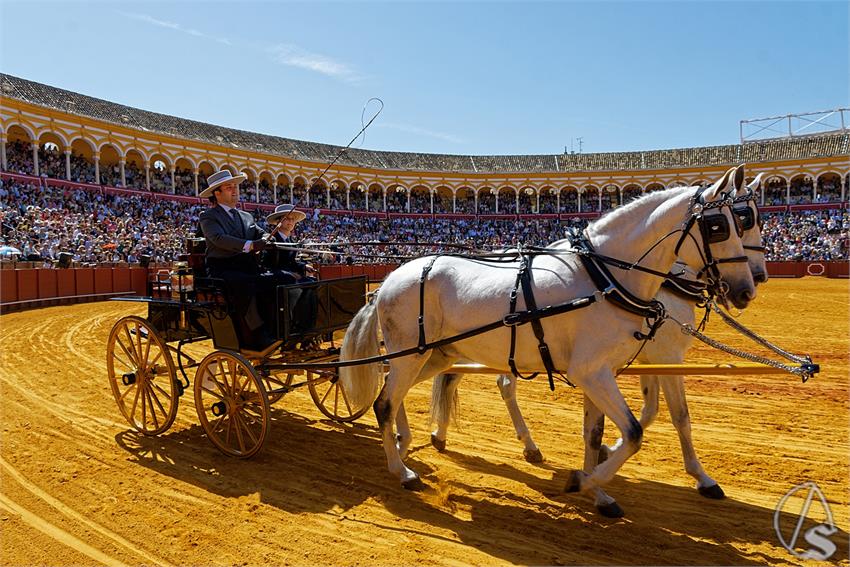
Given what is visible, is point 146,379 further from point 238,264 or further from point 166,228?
point 166,228

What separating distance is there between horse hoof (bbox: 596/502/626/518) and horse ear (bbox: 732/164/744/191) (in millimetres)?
2228

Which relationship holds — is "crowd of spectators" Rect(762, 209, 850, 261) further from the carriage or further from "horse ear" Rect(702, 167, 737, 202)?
"horse ear" Rect(702, 167, 737, 202)

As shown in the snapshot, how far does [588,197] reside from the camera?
51812 millimetres

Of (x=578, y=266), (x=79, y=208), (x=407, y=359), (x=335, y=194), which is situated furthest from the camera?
(x=335, y=194)

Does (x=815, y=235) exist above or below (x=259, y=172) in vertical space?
below

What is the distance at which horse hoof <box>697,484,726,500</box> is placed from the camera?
4.13 m

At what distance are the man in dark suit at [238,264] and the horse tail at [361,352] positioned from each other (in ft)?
Answer: 2.50

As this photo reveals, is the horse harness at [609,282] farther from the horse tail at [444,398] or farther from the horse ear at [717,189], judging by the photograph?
the horse tail at [444,398]

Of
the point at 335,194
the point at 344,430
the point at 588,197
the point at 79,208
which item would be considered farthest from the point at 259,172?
the point at 344,430

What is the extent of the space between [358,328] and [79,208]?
95.7 feet

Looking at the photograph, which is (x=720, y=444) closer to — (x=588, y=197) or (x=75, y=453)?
(x=75, y=453)

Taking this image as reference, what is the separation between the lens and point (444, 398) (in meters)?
5.39

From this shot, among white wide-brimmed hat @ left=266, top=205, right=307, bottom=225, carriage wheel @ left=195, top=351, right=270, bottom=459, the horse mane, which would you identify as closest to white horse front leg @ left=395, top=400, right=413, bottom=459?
carriage wheel @ left=195, top=351, right=270, bottom=459

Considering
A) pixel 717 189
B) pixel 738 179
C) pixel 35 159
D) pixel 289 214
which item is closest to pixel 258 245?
pixel 289 214
